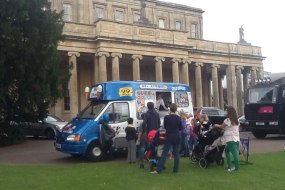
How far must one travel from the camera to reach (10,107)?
67.8 feet

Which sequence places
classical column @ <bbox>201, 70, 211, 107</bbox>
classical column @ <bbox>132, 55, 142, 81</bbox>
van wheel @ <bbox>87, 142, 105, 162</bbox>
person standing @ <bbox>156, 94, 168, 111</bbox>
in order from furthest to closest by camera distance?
1. classical column @ <bbox>201, 70, 211, 107</bbox>
2. classical column @ <bbox>132, 55, 142, 81</bbox>
3. person standing @ <bbox>156, 94, 168, 111</bbox>
4. van wheel @ <bbox>87, 142, 105, 162</bbox>

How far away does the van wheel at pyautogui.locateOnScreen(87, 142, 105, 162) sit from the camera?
45.4 feet

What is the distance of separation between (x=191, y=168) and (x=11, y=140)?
39.9ft

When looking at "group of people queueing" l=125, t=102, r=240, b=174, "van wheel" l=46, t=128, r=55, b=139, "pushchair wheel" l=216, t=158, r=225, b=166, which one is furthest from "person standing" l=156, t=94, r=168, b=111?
"van wheel" l=46, t=128, r=55, b=139

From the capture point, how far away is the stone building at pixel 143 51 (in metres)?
34.1

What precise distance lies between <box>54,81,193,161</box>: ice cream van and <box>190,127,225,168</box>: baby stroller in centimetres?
322

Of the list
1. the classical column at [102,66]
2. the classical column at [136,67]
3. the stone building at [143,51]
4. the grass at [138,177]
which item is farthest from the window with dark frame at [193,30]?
the grass at [138,177]

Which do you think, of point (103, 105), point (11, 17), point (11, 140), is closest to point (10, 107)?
point (11, 140)

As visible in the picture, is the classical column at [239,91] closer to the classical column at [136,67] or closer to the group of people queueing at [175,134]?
the classical column at [136,67]

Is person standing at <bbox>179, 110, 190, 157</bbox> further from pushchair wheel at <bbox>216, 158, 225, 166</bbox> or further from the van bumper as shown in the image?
the van bumper

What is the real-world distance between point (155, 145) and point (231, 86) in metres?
34.5

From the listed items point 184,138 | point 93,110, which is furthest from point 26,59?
point 184,138

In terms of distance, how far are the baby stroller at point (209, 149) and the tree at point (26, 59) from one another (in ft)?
34.6

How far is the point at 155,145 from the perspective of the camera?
1158cm
